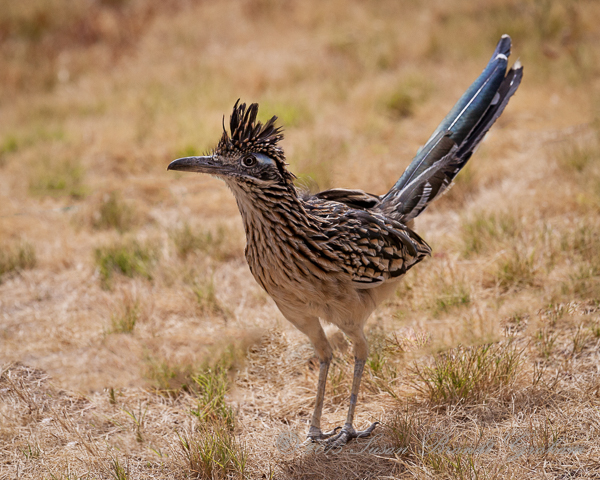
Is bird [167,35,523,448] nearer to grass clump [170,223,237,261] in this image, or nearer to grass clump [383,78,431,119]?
grass clump [170,223,237,261]

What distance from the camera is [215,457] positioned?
3.19m

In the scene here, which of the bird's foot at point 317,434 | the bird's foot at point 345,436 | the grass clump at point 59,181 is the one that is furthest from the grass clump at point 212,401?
the grass clump at point 59,181

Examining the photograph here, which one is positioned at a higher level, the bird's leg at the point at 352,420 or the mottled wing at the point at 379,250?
the mottled wing at the point at 379,250

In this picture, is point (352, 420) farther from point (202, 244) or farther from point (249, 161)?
point (202, 244)

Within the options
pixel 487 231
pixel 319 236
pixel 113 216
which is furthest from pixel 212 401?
pixel 113 216

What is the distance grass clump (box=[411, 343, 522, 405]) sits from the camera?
352cm

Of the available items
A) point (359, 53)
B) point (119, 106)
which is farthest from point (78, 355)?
point (359, 53)

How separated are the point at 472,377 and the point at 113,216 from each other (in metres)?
4.59

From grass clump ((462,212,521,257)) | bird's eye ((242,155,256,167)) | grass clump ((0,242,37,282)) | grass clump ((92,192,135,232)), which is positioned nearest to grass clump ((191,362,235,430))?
bird's eye ((242,155,256,167))

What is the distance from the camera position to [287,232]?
3150 mm

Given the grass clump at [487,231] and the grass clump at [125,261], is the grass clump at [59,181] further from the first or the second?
the grass clump at [487,231]

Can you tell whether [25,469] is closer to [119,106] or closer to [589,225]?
[589,225]

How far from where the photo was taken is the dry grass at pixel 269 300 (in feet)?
11.1

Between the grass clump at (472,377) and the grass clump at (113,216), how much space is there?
4183 millimetres
